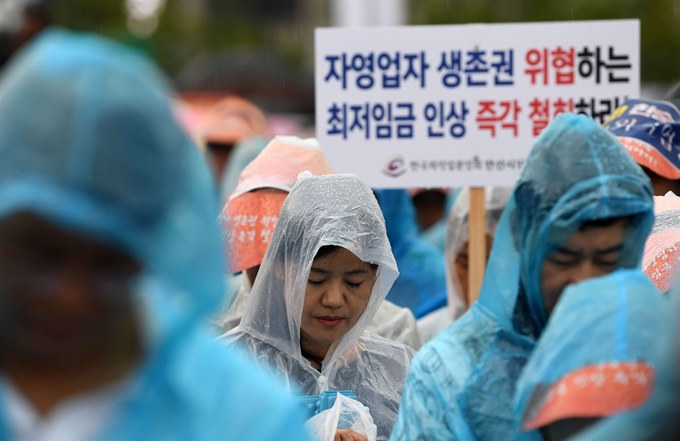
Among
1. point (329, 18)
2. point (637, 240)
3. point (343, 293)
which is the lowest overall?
point (343, 293)

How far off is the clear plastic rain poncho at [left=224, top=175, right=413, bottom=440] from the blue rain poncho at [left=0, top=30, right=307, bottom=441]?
6.64ft

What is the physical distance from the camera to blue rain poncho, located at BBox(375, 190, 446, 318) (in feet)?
21.4

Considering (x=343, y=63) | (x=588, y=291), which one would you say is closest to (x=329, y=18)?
(x=343, y=63)

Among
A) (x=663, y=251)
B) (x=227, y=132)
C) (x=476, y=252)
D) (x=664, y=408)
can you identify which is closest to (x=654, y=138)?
(x=476, y=252)

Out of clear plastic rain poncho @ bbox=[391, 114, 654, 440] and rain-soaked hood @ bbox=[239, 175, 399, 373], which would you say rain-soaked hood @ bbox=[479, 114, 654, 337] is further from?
rain-soaked hood @ bbox=[239, 175, 399, 373]

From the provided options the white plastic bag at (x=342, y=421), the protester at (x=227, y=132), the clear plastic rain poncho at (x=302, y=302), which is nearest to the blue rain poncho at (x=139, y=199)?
the white plastic bag at (x=342, y=421)

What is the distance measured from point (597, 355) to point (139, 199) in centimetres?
84

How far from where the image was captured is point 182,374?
75.0 inches

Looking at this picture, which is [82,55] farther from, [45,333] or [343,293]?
[343,293]

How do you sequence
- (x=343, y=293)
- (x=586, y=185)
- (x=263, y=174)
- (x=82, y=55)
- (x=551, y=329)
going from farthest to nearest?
(x=263, y=174) < (x=343, y=293) < (x=586, y=185) < (x=551, y=329) < (x=82, y=55)

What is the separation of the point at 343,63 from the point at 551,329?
12.6 feet


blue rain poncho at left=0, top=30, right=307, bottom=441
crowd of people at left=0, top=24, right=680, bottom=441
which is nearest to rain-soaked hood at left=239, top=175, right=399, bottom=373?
crowd of people at left=0, top=24, right=680, bottom=441

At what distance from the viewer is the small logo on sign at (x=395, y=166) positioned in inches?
235

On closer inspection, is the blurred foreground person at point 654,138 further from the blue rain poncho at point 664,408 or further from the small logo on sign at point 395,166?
the blue rain poncho at point 664,408
